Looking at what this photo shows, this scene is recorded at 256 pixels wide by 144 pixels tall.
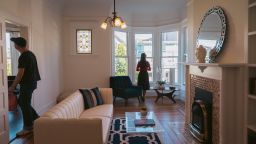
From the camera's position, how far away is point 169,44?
7.43 m

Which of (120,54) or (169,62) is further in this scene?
(169,62)

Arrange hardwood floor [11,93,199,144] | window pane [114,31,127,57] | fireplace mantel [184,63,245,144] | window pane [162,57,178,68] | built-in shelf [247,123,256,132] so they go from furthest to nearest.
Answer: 1. window pane [162,57,178,68]
2. window pane [114,31,127,57]
3. hardwood floor [11,93,199,144]
4. fireplace mantel [184,63,245,144]
5. built-in shelf [247,123,256,132]

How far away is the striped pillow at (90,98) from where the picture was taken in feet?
13.1

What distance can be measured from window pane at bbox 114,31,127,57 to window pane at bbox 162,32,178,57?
1312 mm

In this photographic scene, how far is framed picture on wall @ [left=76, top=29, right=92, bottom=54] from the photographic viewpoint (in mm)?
6574

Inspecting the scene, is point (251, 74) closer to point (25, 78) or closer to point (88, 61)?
point (25, 78)

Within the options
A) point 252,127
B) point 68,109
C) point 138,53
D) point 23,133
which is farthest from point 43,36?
point 252,127

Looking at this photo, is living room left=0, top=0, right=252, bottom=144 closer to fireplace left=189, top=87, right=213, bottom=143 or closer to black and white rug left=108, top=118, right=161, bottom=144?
fireplace left=189, top=87, right=213, bottom=143

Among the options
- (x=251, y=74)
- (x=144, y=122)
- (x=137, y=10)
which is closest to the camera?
(x=251, y=74)

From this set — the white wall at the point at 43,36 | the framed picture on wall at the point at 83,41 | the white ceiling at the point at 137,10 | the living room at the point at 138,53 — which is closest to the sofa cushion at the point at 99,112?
the living room at the point at 138,53

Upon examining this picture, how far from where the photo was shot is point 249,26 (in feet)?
9.00

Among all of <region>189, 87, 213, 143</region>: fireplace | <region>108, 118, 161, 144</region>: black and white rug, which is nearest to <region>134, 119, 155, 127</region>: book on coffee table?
<region>108, 118, 161, 144</region>: black and white rug

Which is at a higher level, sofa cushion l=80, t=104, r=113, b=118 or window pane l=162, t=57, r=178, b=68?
window pane l=162, t=57, r=178, b=68

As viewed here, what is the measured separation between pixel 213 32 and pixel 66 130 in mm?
2809
